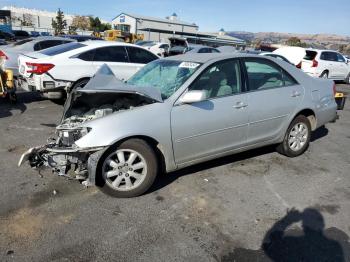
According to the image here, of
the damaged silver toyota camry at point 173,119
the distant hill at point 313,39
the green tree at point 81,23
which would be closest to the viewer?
the damaged silver toyota camry at point 173,119

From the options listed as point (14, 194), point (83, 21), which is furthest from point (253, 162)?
point (83, 21)

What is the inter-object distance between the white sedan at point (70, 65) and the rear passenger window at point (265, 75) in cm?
434

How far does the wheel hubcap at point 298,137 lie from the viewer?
5.22m

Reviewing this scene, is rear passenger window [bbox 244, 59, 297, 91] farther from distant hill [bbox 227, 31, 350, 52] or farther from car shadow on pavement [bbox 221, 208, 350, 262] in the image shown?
distant hill [bbox 227, 31, 350, 52]

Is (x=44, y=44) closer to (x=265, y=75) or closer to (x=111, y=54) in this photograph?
(x=111, y=54)

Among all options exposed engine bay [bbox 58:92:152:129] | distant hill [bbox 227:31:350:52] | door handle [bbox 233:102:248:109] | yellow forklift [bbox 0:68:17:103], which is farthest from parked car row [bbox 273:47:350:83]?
distant hill [bbox 227:31:350:52]

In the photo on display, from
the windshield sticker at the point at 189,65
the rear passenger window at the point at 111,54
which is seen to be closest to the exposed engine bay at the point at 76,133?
the windshield sticker at the point at 189,65

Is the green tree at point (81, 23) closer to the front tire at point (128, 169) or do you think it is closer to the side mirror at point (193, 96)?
the side mirror at point (193, 96)

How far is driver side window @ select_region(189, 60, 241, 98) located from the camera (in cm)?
422

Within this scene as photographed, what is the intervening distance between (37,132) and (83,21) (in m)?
86.0

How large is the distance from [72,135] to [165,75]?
1539mm

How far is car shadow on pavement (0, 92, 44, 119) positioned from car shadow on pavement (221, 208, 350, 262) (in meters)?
6.24

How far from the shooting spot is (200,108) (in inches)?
160

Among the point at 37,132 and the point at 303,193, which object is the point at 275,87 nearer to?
the point at 303,193
